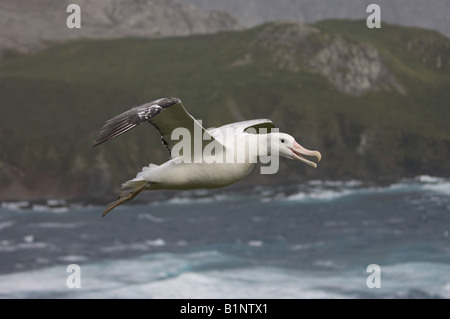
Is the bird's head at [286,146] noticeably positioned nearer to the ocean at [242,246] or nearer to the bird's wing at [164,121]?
the bird's wing at [164,121]

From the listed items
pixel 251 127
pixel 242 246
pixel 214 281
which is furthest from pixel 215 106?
pixel 251 127

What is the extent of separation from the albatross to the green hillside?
422ft

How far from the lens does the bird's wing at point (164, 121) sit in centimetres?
1030

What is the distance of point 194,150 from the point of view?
11.2 m

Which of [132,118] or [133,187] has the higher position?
[132,118]

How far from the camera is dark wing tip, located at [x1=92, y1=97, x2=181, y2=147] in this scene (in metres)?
10.1

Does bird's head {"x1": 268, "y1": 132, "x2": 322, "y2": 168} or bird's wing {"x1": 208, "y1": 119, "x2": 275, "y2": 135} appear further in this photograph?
bird's wing {"x1": 208, "y1": 119, "x2": 275, "y2": 135}

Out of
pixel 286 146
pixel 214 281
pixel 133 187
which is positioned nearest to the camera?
pixel 286 146

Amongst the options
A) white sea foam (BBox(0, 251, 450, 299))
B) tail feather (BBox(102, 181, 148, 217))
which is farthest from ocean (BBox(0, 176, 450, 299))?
tail feather (BBox(102, 181, 148, 217))

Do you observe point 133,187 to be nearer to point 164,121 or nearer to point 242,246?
point 164,121

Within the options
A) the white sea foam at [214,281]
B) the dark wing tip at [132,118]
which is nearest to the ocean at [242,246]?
the white sea foam at [214,281]

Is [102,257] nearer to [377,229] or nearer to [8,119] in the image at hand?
[8,119]

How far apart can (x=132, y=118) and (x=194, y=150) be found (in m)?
1.21

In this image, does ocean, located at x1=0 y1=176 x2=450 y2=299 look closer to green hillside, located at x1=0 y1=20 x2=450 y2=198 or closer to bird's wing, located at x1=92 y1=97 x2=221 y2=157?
green hillside, located at x1=0 y1=20 x2=450 y2=198
